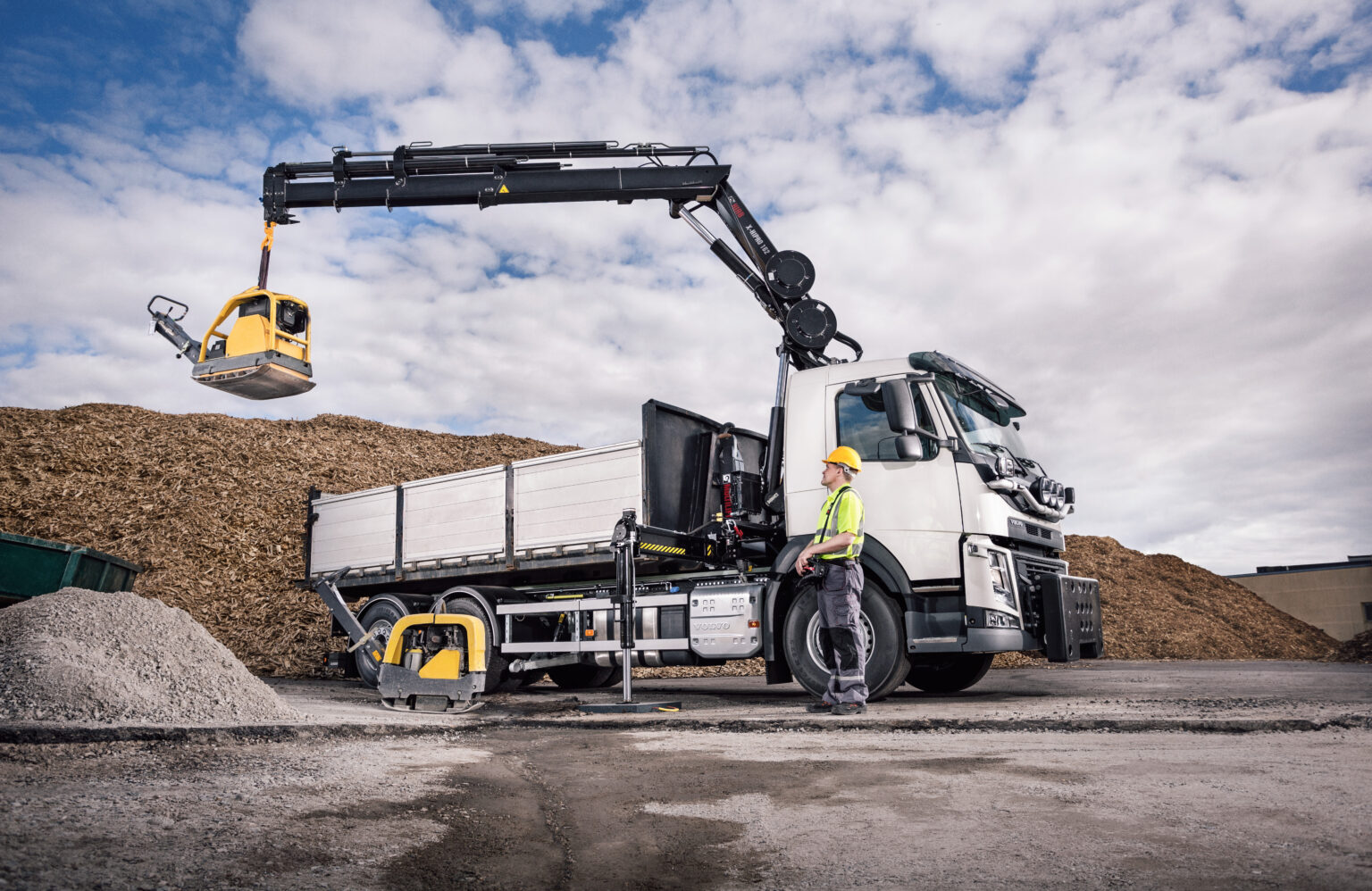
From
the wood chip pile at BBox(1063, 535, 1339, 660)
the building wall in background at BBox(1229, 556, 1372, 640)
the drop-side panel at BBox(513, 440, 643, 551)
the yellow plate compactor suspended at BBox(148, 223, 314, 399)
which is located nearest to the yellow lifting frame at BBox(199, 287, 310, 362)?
the yellow plate compactor suspended at BBox(148, 223, 314, 399)

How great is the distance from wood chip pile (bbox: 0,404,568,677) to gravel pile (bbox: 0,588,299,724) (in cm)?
709

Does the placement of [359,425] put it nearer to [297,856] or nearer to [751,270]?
[751,270]

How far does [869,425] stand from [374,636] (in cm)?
655

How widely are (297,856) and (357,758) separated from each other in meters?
2.26

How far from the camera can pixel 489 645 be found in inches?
403

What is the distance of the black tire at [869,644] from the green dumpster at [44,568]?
9.09 meters

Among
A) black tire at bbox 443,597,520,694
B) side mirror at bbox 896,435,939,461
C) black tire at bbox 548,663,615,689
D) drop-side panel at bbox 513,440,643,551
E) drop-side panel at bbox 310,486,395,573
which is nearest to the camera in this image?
side mirror at bbox 896,435,939,461

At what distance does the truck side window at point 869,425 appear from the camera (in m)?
8.41

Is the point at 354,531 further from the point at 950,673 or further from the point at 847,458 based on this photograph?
the point at 950,673

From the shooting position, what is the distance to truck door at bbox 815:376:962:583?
26.6ft

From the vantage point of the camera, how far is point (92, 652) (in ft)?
23.8

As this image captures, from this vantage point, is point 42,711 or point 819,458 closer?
point 42,711

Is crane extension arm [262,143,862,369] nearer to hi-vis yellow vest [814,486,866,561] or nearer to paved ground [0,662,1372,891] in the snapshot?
hi-vis yellow vest [814,486,866,561]

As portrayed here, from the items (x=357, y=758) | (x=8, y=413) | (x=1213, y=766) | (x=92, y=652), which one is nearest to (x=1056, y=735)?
(x=1213, y=766)
